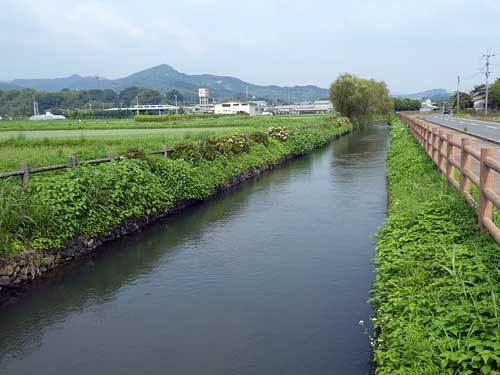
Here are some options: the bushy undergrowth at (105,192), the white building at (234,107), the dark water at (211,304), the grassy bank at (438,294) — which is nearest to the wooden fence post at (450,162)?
the grassy bank at (438,294)

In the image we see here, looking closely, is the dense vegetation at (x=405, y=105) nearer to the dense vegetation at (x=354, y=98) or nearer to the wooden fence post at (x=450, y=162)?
the dense vegetation at (x=354, y=98)

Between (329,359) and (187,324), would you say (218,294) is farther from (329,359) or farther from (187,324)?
(329,359)

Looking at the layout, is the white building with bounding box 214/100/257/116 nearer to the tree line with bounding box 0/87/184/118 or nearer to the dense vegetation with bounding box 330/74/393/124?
the tree line with bounding box 0/87/184/118

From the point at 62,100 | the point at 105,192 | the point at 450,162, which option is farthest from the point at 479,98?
the point at 62,100

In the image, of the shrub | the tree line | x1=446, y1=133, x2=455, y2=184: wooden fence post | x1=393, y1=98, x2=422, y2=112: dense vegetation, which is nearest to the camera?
x1=446, y1=133, x2=455, y2=184: wooden fence post

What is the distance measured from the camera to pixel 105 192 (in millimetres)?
11664

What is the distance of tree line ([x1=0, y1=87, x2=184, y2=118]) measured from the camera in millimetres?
140625

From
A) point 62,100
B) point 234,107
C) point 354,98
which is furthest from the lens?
point 62,100

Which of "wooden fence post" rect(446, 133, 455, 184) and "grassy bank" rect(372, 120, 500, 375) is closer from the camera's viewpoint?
"grassy bank" rect(372, 120, 500, 375)

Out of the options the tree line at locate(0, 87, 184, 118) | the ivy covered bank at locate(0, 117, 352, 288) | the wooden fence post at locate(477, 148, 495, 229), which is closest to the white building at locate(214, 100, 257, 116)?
the tree line at locate(0, 87, 184, 118)

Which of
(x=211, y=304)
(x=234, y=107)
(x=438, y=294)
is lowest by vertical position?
(x=211, y=304)

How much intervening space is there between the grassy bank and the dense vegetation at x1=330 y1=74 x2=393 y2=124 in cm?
5693

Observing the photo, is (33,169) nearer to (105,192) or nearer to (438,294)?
(105,192)

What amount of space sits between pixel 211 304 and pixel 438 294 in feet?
13.2
